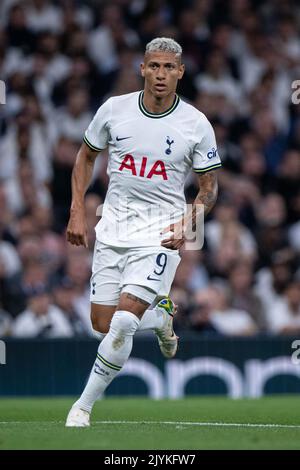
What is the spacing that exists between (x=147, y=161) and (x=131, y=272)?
0.76 meters

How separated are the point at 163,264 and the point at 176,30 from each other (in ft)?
29.7

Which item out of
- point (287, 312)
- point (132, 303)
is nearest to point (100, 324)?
point (132, 303)

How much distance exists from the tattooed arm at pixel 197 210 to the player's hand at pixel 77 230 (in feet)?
1.71

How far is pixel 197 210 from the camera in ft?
26.1

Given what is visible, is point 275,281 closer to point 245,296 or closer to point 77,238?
point 245,296

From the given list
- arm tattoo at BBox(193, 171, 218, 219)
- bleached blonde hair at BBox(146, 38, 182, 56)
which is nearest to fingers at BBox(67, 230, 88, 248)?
arm tattoo at BBox(193, 171, 218, 219)

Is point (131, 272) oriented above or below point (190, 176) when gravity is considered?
below

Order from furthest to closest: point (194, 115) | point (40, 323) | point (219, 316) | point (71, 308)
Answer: point (219, 316)
point (71, 308)
point (40, 323)
point (194, 115)

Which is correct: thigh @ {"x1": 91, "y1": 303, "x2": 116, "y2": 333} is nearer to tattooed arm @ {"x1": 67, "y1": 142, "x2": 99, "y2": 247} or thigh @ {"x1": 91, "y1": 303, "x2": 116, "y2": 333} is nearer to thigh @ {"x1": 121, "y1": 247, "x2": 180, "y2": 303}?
thigh @ {"x1": 121, "y1": 247, "x2": 180, "y2": 303}

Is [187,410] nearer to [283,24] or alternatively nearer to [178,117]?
[178,117]

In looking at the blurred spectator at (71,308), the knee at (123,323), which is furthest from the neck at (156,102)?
the blurred spectator at (71,308)

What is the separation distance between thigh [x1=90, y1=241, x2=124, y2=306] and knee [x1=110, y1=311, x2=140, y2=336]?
1.27 feet

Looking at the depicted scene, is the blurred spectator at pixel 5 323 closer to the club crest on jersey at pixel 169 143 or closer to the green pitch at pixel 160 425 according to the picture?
the green pitch at pixel 160 425

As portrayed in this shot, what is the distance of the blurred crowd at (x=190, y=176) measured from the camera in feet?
44.2
